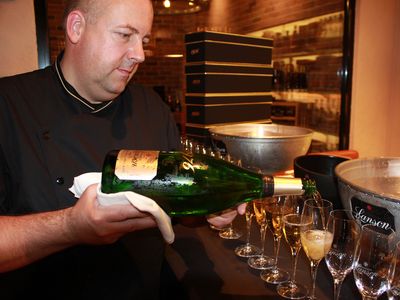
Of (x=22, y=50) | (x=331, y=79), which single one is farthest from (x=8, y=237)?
(x=331, y=79)

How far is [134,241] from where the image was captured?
120 centimetres

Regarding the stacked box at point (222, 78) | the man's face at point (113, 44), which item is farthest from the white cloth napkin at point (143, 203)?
the stacked box at point (222, 78)

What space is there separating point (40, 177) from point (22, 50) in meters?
1.26

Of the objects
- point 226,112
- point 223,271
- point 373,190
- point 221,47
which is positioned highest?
point 221,47

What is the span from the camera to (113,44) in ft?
3.83

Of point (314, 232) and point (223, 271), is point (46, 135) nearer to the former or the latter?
point (223, 271)

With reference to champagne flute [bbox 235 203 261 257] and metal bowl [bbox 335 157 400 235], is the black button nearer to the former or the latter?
champagne flute [bbox 235 203 261 257]

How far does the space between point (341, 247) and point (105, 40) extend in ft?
2.97

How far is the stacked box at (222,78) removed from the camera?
2170 millimetres

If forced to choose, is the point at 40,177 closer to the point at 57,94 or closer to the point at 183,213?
the point at 57,94

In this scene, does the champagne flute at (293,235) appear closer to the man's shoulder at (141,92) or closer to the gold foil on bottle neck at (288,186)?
the gold foil on bottle neck at (288,186)

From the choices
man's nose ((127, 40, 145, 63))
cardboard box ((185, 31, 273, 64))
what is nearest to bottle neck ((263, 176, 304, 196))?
man's nose ((127, 40, 145, 63))

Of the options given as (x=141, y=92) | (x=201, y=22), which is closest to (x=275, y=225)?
(x=141, y=92)

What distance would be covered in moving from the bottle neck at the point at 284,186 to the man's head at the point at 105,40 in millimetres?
642
